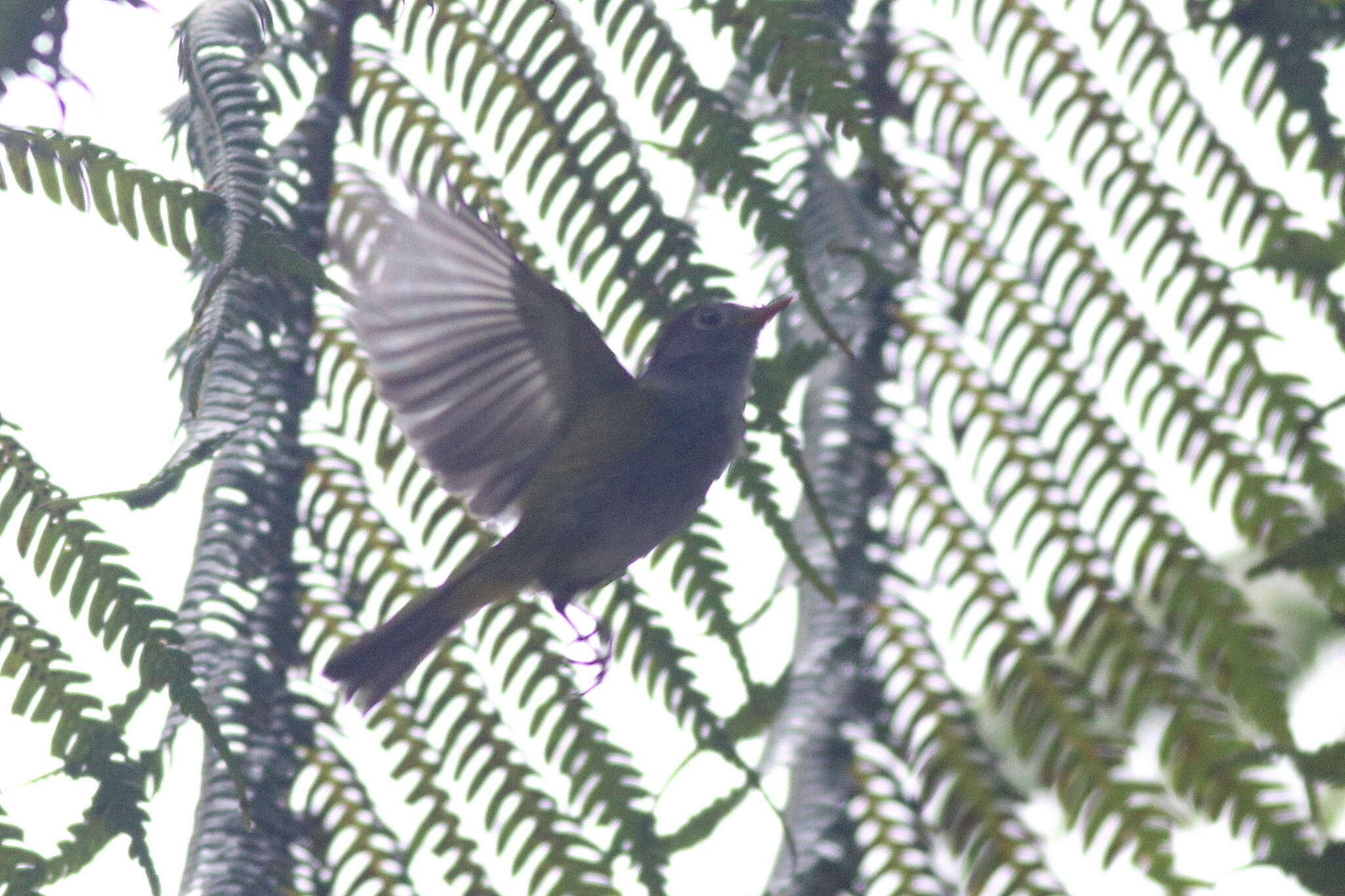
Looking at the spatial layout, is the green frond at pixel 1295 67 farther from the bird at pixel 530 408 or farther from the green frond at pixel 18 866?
the green frond at pixel 18 866

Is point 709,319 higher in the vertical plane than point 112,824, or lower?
higher

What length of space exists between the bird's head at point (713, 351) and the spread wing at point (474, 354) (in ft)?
0.23

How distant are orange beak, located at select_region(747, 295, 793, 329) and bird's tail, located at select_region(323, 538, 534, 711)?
0.45m

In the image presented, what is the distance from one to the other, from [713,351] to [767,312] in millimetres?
133

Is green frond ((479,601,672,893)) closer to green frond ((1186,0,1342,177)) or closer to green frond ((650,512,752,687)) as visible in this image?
green frond ((650,512,752,687))

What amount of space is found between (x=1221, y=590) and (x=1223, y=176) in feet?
1.50

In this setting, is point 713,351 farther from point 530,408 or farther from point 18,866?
point 18,866

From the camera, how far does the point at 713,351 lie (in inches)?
77.0

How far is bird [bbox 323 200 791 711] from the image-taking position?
1.68 meters

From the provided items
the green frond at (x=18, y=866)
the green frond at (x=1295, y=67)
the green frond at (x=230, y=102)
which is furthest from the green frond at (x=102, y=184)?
the green frond at (x=1295, y=67)

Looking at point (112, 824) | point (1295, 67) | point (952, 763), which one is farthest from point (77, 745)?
point (1295, 67)

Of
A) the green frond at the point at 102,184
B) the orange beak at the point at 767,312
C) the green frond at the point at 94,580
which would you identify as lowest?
the green frond at the point at 94,580

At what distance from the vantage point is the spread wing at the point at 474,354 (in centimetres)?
168

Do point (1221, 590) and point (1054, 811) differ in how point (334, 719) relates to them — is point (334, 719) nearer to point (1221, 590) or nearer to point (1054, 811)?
point (1054, 811)
